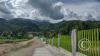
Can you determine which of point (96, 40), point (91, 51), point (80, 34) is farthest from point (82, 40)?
point (96, 40)

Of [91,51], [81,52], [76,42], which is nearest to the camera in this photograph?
[91,51]

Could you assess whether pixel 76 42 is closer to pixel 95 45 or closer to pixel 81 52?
pixel 81 52

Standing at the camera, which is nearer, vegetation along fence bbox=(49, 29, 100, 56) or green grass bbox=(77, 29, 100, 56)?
green grass bbox=(77, 29, 100, 56)

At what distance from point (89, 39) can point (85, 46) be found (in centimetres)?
74

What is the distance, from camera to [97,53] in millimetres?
10242

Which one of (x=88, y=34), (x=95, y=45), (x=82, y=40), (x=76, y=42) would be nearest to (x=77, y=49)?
(x=76, y=42)

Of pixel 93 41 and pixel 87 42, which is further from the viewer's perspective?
pixel 87 42

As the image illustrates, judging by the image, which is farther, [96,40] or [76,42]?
[76,42]

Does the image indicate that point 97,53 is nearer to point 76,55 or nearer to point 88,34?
point 88,34

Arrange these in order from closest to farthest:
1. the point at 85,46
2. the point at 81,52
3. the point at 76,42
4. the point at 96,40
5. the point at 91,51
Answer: the point at 96,40 < the point at 91,51 < the point at 85,46 < the point at 81,52 < the point at 76,42

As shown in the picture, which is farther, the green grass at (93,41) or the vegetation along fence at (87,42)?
the vegetation along fence at (87,42)

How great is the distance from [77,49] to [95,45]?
3.53 meters

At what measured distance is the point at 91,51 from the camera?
11086 mm

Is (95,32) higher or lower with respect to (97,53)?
higher
